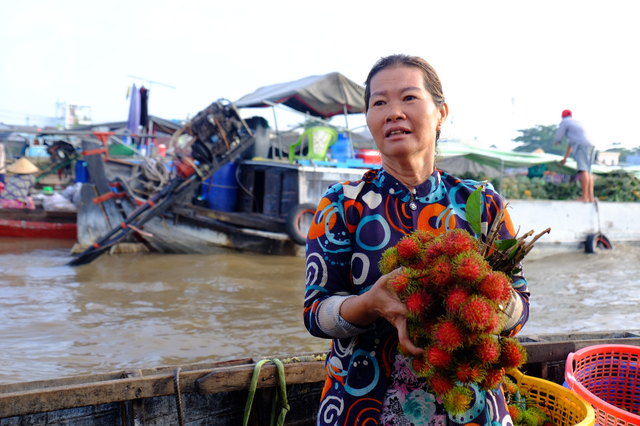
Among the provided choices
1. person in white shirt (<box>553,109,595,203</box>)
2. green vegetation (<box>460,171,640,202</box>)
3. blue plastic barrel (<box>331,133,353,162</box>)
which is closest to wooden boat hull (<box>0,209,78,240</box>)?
Answer: blue plastic barrel (<box>331,133,353,162</box>)

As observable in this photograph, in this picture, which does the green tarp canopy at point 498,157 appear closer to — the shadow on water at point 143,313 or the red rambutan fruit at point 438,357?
the shadow on water at point 143,313

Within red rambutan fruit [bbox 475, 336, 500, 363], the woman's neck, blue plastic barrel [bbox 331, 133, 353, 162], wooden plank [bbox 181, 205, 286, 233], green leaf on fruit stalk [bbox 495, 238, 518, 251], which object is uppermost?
blue plastic barrel [bbox 331, 133, 353, 162]

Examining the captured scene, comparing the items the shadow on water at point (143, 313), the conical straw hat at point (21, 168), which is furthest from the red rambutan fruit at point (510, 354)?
the conical straw hat at point (21, 168)

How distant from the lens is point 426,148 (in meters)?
1.16

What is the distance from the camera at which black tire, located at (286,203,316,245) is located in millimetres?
7738

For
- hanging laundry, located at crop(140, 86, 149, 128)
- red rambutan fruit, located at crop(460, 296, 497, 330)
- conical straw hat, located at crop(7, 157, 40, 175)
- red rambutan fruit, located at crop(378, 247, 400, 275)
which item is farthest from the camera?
conical straw hat, located at crop(7, 157, 40, 175)

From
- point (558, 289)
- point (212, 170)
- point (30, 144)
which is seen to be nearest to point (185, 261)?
point (212, 170)

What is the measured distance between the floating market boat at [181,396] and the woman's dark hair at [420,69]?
3.92 ft

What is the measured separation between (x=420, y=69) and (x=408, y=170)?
0.25 meters

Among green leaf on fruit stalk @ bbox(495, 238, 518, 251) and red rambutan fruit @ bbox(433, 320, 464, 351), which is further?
green leaf on fruit stalk @ bbox(495, 238, 518, 251)

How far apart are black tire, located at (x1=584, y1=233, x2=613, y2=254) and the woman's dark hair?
9.57 m

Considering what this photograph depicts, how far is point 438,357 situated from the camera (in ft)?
2.71

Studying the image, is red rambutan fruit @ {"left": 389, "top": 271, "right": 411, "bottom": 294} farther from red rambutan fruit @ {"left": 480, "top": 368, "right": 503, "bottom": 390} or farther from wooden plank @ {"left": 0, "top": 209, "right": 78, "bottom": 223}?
wooden plank @ {"left": 0, "top": 209, "right": 78, "bottom": 223}

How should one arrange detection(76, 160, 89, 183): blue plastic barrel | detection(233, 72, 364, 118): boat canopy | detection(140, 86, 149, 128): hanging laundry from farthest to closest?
detection(76, 160, 89, 183): blue plastic barrel < detection(140, 86, 149, 128): hanging laundry < detection(233, 72, 364, 118): boat canopy
